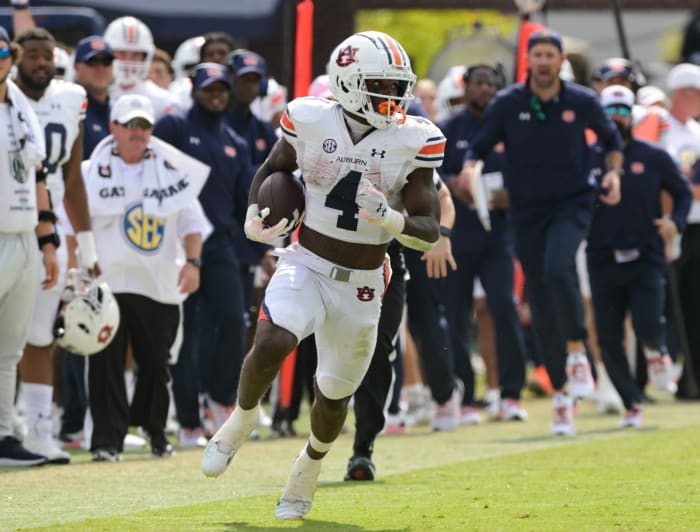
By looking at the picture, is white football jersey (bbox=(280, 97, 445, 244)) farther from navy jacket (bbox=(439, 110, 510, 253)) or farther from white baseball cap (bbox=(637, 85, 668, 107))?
white baseball cap (bbox=(637, 85, 668, 107))

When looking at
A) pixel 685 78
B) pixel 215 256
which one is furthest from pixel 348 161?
pixel 685 78

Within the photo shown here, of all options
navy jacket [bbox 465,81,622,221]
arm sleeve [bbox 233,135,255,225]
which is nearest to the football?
arm sleeve [bbox 233,135,255,225]

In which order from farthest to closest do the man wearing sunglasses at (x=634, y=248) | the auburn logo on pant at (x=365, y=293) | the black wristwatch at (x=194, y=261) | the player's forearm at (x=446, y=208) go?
the man wearing sunglasses at (x=634, y=248) → the black wristwatch at (x=194, y=261) → the player's forearm at (x=446, y=208) → the auburn logo on pant at (x=365, y=293)

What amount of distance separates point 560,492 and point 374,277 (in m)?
1.43

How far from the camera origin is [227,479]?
8.68m

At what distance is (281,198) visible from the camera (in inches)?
285

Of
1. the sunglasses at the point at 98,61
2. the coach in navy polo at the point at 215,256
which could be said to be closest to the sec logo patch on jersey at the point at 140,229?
the coach in navy polo at the point at 215,256

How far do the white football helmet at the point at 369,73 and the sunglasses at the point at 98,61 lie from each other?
410 centimetres

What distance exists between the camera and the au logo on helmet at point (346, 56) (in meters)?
7.23

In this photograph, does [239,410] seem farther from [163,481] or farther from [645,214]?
[645,214]

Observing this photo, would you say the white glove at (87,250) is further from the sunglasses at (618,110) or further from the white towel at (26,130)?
the sunglasses at (618,110)

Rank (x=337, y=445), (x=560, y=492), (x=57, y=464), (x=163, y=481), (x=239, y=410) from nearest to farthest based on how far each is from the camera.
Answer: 1. (x=239, y=410)
2. (x=560, y=492)
3. (x=163, y=481)
4. (x=57, y=464)
5. (x=337, y=445)

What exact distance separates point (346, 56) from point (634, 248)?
216 inches

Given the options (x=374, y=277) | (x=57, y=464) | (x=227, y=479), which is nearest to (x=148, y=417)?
(x=57, y=464)
